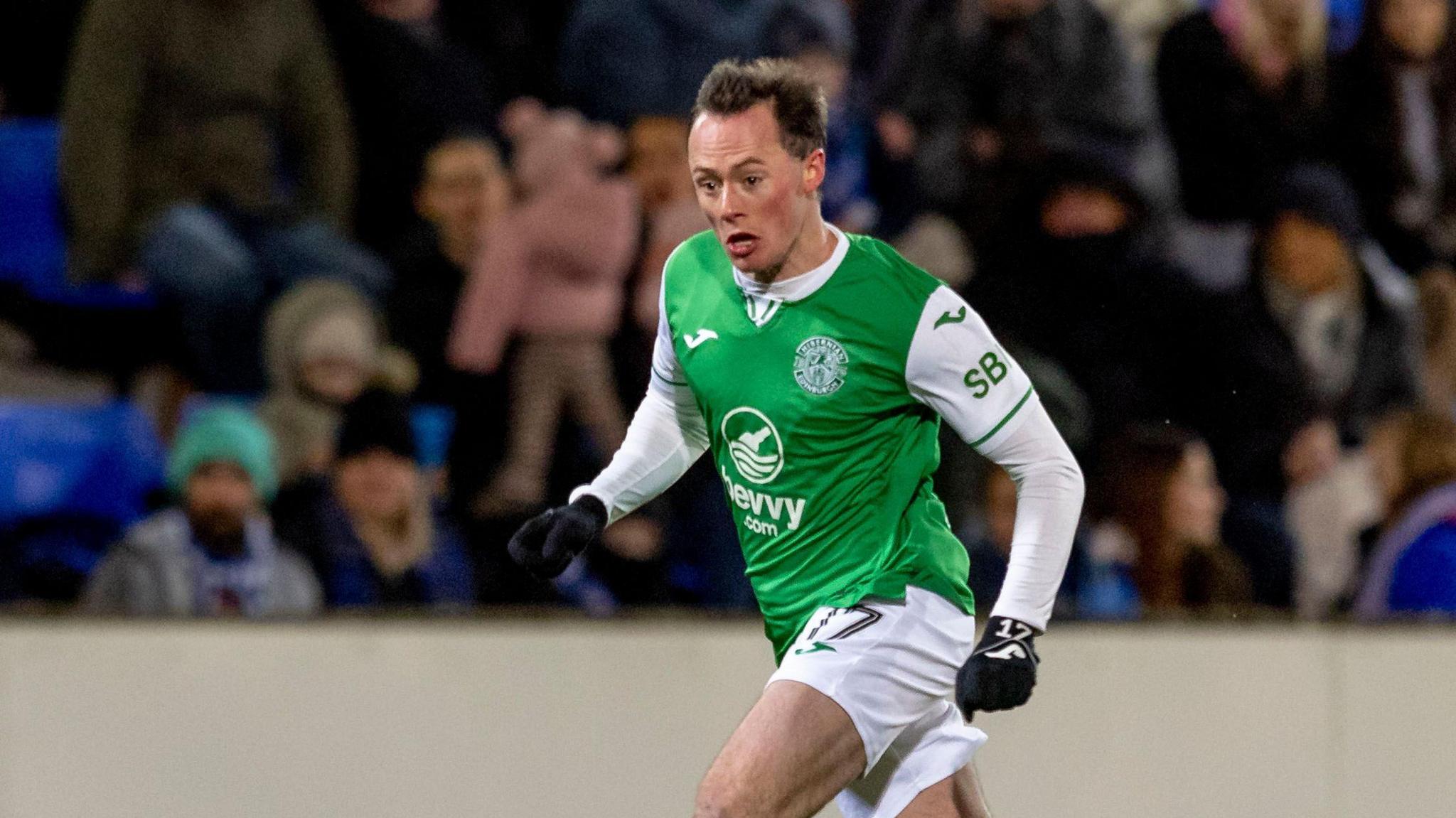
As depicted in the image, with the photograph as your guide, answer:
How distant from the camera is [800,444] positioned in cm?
298

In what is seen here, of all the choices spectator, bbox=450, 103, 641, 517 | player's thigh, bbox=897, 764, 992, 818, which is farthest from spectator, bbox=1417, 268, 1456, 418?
player's thigh, bbox=897, 764, 992, 818

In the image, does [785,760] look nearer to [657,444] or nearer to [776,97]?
[657,444]

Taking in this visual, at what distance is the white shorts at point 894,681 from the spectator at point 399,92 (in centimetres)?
246

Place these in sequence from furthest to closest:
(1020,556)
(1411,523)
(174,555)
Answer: (1411,523), (174,555), (1020,556)

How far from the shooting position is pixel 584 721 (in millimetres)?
5043

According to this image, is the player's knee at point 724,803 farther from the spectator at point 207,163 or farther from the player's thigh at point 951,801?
the spectator at point 207,163

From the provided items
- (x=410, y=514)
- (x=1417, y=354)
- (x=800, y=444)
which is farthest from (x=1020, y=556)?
(x=1417, y=354)

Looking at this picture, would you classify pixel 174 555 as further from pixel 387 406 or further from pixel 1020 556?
pixel 1020 556

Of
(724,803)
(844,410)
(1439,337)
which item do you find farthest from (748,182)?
(1439,337)

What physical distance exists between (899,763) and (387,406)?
7.57 feet

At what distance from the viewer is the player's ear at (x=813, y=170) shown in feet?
9.71

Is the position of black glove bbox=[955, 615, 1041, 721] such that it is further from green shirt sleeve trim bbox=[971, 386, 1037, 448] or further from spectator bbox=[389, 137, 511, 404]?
spectator bbox=[389, 137, 511, 404]

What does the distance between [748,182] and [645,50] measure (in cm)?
240

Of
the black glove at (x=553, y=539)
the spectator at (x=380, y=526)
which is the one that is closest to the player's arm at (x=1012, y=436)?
the black glove at (x=553, y=539)
